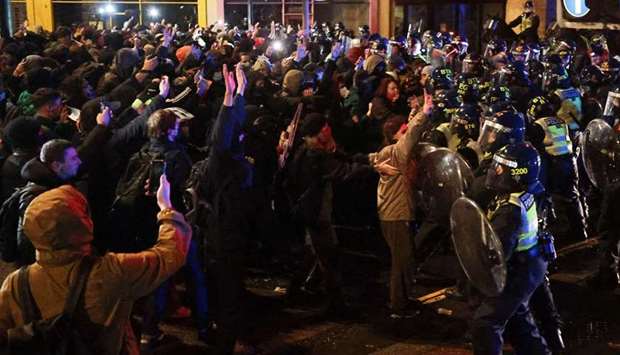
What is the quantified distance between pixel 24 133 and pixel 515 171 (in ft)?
12.2

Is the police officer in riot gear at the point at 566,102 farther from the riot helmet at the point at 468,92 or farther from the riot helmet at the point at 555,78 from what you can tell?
the riot helmet at the point at 468,92

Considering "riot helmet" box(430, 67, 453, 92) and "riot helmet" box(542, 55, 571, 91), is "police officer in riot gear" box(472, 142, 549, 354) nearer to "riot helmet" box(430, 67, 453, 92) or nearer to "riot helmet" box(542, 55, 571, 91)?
"riot helmet" box(430, 67, 453, 92)

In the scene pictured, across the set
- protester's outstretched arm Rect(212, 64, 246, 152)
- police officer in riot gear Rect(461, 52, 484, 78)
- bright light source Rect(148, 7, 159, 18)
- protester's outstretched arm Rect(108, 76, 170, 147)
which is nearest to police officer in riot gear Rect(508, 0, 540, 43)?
police officer in riot gear Rect(461, 52, 484, 78)

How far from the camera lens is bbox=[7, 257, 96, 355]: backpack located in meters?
3.84

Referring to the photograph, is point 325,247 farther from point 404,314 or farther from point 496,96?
point 496,96

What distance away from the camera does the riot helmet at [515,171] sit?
5801mm

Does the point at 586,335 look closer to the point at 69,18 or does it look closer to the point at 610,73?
the point at 610,73

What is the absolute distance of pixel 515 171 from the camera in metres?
5.80

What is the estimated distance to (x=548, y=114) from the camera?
9.63 metres

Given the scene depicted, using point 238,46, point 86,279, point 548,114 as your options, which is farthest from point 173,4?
point 86,279

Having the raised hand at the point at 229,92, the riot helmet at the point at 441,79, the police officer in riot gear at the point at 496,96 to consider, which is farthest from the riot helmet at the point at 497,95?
the raised hand at the point at 229,92

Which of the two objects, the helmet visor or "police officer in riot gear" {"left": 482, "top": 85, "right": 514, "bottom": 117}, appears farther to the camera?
"police officer in riot gear" {"left": 482, "top": 85, "right": 514, "bottom": 117}

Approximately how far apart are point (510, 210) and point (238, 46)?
33.0ft

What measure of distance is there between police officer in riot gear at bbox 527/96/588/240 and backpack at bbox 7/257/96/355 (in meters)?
6.01
